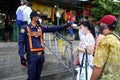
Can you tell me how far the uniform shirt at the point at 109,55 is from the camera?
5004mm

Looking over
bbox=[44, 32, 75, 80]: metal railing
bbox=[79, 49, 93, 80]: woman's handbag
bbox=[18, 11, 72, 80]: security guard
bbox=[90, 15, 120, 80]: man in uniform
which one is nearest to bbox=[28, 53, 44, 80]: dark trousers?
bbox=[18, 11, 72, 80]: security guard

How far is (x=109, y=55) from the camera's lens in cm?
502

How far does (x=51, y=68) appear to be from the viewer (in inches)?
425

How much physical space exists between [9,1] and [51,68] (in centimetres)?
798

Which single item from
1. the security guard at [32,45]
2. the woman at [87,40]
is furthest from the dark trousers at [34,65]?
the woman at [87,40]

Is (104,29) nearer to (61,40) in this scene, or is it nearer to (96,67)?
(96,67)

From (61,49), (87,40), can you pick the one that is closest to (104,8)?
(61,49)

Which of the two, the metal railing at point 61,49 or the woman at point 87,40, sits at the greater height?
the woman at point 87,40

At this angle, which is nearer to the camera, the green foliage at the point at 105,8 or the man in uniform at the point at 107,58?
the man in uniform at the point at 107,58

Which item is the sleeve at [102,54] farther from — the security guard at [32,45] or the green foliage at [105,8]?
the green foliage at [105,8]

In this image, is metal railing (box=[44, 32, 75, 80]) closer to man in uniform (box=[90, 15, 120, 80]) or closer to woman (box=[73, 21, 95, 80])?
woman (box=[73, 21, 95, 80])

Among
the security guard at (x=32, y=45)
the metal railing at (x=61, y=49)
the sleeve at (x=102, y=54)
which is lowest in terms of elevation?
the metal railing at (x=61, y=49)

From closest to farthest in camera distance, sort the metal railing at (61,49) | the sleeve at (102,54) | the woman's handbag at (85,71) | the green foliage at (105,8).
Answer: the sleeve at (102,54) → the woman's handbag at (85,71) → the metal railing at (61,49) → the green foliage at (105,8)

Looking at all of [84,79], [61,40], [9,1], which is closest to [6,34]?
[9,1]
